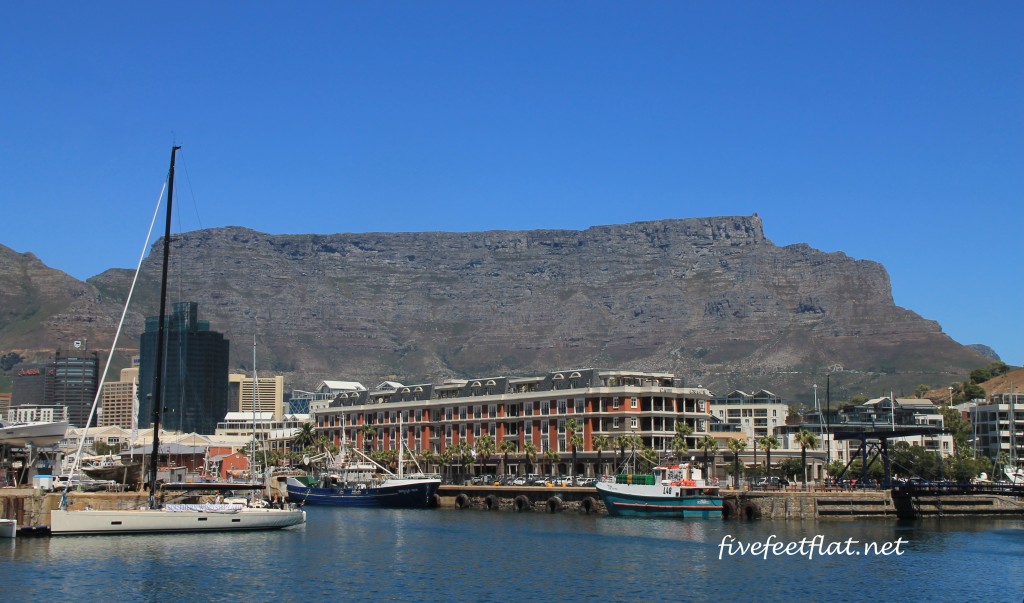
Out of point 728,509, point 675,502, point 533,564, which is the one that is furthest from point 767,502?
point 533,564

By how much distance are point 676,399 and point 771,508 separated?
188ft

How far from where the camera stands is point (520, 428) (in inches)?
7731

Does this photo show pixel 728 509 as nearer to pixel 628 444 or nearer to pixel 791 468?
pixel 628 444

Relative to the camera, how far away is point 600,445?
17725 centimetres

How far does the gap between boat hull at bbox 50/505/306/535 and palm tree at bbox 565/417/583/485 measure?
2475 inches

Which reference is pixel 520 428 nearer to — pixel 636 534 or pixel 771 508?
pixel 771 508

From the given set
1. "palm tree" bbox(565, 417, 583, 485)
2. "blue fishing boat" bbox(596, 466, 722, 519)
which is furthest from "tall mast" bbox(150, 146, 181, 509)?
"palm tree" bbox(565, 417, 583, 485)

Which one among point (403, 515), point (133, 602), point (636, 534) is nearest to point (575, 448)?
point (403, 515)

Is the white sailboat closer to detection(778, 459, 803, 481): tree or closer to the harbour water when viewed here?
the harbour water

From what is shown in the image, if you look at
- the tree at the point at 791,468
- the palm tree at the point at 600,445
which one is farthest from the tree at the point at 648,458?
the tree at the point at 791,468

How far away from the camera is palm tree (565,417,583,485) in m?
173

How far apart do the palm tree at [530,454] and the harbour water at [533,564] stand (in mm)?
61090

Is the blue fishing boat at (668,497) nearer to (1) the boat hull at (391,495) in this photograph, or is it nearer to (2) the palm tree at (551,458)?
(1) the boat hull at (391,495)

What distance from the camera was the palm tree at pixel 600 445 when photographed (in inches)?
6973
